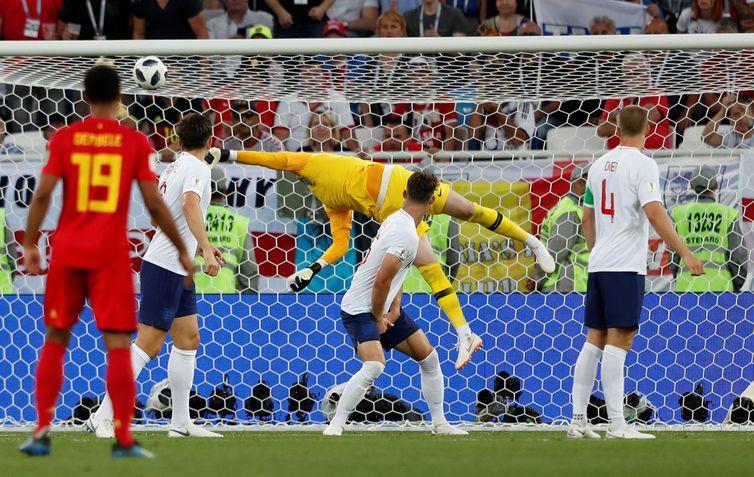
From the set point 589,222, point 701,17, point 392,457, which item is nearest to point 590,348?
point 589,222

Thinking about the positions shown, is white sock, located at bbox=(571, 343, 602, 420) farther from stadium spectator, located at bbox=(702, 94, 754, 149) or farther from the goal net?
stadium spectator, located at bbox=(702, 94, 754, 149)

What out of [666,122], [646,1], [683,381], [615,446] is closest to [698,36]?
[666,122]

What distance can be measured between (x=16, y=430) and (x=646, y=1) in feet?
25.5

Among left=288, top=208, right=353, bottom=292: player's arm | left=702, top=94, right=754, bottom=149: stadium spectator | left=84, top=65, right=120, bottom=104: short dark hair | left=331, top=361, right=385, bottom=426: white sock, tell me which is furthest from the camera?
left=702, top=94, right=754, bottom=149: stadium spectator

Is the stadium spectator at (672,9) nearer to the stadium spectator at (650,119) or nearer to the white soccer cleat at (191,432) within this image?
the stadium spectator at (650,119)

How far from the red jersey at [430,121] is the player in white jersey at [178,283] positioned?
115 inches

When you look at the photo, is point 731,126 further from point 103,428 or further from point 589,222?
point 103,428

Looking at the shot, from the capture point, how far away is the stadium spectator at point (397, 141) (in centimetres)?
995

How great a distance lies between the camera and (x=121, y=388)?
5195 millimetres

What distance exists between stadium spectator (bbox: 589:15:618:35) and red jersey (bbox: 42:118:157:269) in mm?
7676

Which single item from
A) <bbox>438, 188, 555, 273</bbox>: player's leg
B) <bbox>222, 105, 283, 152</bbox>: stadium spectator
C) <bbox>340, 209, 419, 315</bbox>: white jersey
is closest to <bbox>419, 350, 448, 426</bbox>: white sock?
<bbox>340, 209, 419, 315</bbox>: white jersey

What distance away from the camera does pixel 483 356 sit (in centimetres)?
882

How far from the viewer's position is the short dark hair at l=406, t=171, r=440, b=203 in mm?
7418

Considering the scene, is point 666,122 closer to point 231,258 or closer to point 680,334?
point 680,334
